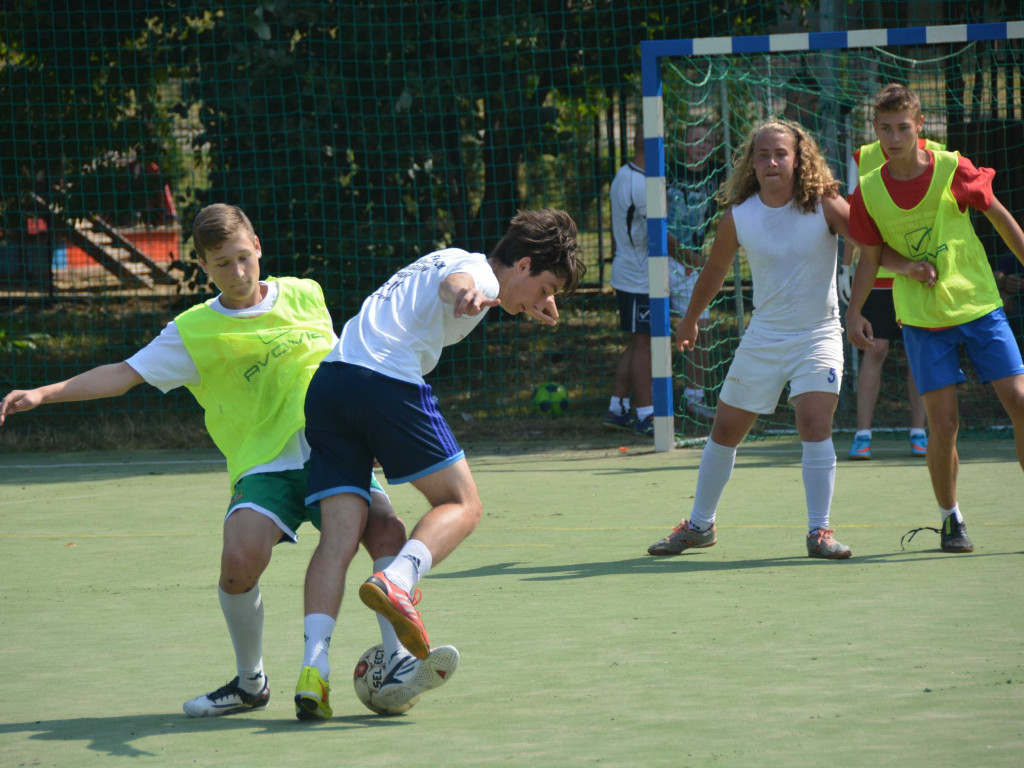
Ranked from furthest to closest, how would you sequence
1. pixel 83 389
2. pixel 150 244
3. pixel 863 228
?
1. pixel 150 244
2. pixel 863 228
3. pixel 83 389

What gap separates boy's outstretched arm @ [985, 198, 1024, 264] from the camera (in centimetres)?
548

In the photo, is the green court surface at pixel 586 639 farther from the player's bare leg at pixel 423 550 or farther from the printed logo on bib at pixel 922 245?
the printed logo on bib at pixel 922 245

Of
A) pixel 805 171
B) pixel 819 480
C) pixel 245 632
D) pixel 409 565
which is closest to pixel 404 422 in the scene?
pixel 409 565

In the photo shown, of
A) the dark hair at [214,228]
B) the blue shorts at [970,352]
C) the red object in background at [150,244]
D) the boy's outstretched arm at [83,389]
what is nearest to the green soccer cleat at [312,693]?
the boy's outstretched arm at [83,389]

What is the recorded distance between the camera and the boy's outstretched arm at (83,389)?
3578 mm

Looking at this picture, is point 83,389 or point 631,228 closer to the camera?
point 83,389

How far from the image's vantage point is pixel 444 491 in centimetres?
366

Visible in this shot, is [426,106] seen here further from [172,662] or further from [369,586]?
[369,586]

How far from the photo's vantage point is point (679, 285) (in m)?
10.2

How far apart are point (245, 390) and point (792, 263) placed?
8.83 feet

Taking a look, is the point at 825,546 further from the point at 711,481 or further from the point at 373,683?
the point at 373,683

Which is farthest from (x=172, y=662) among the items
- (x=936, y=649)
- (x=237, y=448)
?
(x=936, y=649)

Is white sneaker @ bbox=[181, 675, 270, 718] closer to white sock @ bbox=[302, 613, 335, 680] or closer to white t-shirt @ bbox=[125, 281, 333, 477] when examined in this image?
white sock @ bbox=[302, 613, 335, 680]

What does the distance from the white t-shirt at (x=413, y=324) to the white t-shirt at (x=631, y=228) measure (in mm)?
6279
